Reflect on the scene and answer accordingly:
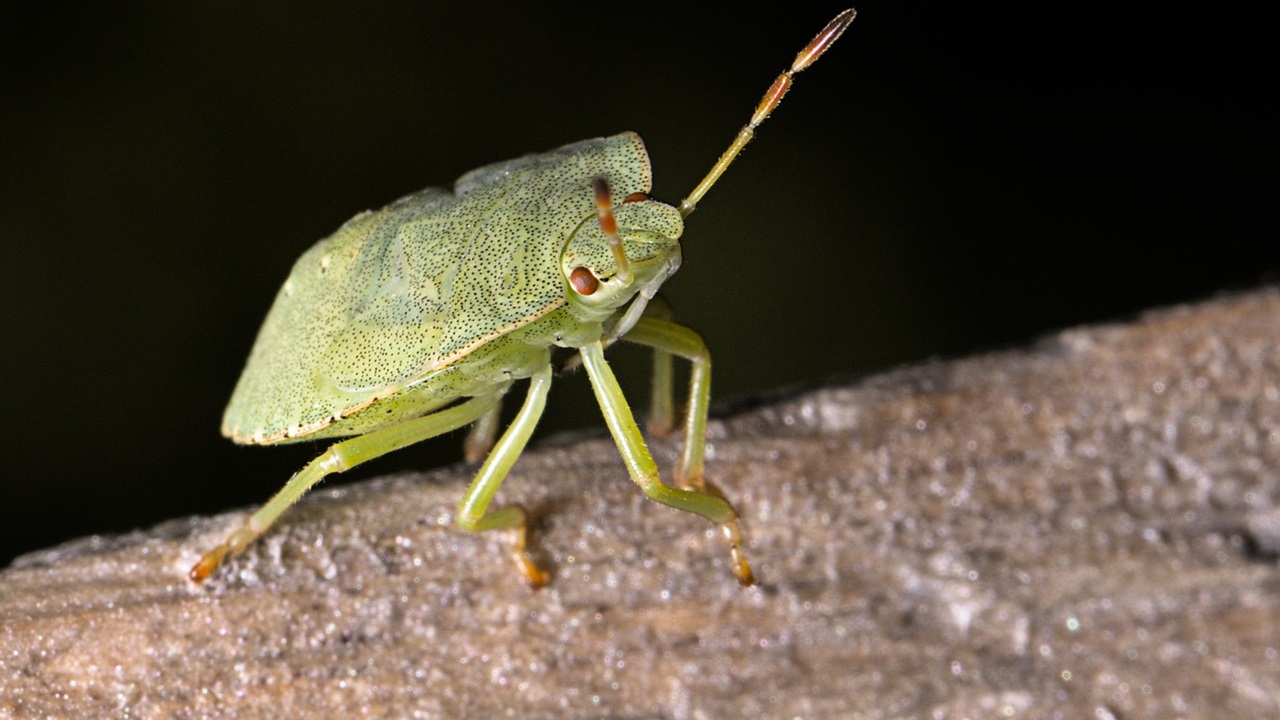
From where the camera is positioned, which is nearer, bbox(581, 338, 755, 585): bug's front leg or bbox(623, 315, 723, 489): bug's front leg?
bbox(581, 338, 755, 585): bug's front leg

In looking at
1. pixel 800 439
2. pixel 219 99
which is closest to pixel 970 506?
pixel 800 439

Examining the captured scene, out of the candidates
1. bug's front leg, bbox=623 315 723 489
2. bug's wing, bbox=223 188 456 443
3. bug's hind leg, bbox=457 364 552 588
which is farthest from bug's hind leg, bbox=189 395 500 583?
bug's front leg, bbox=623 315 723 489

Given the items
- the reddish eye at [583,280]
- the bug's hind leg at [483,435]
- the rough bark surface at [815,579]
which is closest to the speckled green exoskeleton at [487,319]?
the reddish eye at [583,280]

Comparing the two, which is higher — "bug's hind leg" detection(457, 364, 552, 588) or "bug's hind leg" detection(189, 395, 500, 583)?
"bug's hind leg" detection(189, 395, 500, 583)

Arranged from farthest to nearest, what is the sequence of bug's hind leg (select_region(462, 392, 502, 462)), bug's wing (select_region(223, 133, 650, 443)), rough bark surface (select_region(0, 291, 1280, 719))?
bug's hind leg (select_region(462, 392, 502, 462)) < bug's wing (select_region(223, 133, 650, 443)) < rough bark surface (select_region(0, 291, 1280, 719))

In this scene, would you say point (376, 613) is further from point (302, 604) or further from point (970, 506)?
point (970, 506)

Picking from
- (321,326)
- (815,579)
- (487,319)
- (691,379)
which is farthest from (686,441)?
(321,326)

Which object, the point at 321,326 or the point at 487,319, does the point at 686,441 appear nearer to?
the point at 487,319

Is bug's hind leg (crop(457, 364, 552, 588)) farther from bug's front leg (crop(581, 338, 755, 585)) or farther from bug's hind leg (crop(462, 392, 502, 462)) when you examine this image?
bug's hind leg (crop(462, 392, 502, 462))
